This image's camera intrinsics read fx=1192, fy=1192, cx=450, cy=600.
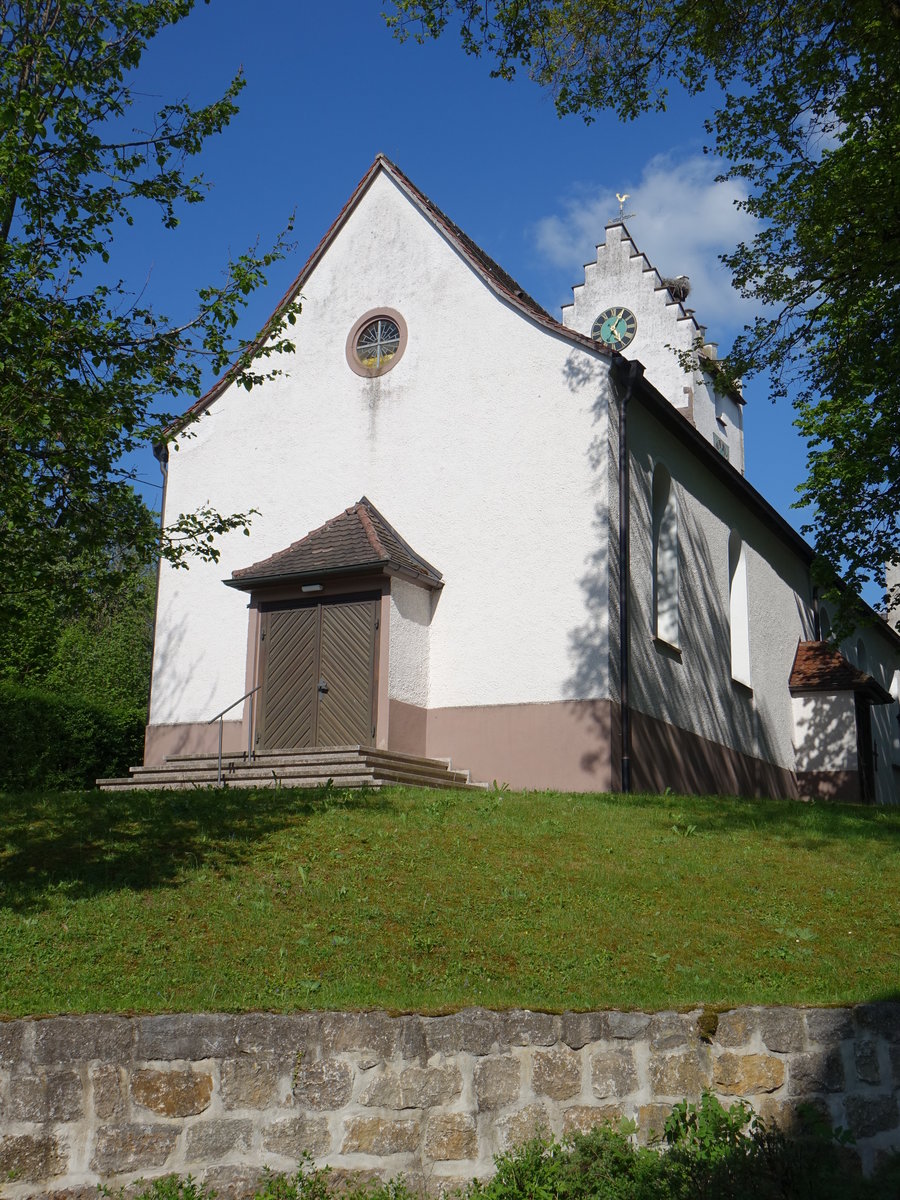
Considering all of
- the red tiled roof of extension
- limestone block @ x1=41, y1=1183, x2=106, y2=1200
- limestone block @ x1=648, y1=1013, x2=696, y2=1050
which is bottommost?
limestone block @ x1=41, y1=1183, x2=106, y2=1200

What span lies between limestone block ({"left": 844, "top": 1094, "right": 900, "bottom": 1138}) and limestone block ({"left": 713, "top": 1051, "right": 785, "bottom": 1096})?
0.41m

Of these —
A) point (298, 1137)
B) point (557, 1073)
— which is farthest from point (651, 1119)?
point (298, 1137)

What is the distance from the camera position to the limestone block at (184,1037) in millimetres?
5945

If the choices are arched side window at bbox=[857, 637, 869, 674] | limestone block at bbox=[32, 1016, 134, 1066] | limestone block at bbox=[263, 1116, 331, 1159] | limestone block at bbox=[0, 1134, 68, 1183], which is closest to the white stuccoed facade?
limestone block at bbox=[263, 1116, 331, 1159]

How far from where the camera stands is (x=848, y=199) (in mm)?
15305

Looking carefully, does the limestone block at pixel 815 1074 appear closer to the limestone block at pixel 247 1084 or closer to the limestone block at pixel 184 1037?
the limestone block at pixel 247 1084

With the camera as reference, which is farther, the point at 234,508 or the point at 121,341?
the point at 234,508

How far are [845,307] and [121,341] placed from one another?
10.8 meters

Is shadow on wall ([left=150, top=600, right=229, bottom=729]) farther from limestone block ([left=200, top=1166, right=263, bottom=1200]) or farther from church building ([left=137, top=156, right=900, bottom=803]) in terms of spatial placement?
limestone block ([left=200, top=1166, right=263, bottom=1200])

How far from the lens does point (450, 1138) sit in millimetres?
Result: 6121

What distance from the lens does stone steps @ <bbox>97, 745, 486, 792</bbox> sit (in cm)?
1412

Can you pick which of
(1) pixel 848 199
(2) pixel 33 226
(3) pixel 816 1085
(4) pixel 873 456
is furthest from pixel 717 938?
(4) pixel 873 456

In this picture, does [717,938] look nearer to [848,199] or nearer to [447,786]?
[447,786]

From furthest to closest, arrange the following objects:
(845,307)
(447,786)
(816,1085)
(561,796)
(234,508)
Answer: (234,508) < (845,307) < (447,786) < (561,796) < (816,1085)
